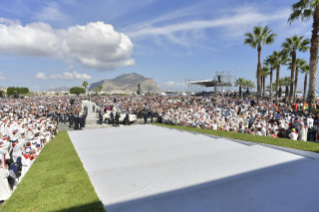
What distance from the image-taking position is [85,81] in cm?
12362

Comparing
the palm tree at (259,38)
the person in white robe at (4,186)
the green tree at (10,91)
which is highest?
the palm tree at (259,38)

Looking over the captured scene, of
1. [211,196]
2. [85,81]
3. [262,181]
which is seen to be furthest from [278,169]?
[85,81]

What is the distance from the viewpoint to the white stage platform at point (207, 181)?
12.5ft

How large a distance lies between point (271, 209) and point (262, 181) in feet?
3.95

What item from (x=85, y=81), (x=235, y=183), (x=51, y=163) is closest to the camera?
(x=235, y=183)

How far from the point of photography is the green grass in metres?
4.04

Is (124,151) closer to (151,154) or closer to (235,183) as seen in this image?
(151,154)

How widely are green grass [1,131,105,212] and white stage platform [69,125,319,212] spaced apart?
282 millimetres

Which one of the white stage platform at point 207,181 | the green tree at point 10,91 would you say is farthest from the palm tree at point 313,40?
the green tree at point 10,91

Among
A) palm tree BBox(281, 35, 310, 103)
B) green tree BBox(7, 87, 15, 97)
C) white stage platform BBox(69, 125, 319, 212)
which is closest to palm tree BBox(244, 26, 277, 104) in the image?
palm tree BBox(281, 35, 310, 103)

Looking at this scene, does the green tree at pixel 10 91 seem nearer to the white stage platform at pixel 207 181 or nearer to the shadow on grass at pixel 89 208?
the white stage platform at pixel 207 181

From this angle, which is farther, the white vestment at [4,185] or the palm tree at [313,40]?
the palm tree at [313,40]

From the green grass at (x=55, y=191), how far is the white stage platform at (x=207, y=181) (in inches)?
11.1

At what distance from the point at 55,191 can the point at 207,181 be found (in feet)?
12.3
